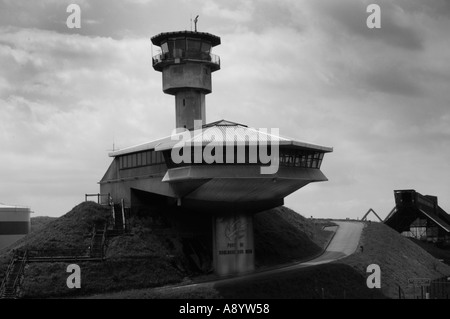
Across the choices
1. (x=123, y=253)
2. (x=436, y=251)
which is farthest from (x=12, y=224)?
(x=436, y=251)

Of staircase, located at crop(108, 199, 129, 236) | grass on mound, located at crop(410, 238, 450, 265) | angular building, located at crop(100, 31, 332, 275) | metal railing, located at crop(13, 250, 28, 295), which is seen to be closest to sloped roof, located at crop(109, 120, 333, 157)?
angular building, located at crop(100, 31, 332, 275)

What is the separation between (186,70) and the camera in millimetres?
94188

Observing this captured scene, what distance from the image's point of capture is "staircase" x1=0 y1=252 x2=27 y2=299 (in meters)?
65.3

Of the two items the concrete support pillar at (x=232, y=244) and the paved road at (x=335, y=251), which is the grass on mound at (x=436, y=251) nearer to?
the paved road at (x=335, y=251)

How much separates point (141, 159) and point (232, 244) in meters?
14.2

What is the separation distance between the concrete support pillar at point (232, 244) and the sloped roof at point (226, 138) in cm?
841

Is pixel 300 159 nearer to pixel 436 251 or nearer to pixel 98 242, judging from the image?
pixel 98 242

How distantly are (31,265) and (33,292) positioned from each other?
4.40 metres

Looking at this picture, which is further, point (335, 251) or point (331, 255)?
point (335, 251)

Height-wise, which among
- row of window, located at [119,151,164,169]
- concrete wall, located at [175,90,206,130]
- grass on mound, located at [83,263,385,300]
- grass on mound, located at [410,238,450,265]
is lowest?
grass on mound, located at [83,263,385,300]

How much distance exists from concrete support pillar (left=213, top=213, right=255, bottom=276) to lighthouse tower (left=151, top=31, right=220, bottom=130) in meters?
19.8

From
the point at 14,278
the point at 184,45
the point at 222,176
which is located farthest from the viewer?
the point at 184,45

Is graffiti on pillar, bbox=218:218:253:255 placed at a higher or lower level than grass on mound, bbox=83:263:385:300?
higher

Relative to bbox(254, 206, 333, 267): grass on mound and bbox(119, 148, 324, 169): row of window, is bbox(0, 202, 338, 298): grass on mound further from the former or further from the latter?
bbox(119, 148, 324, 169): row of window
